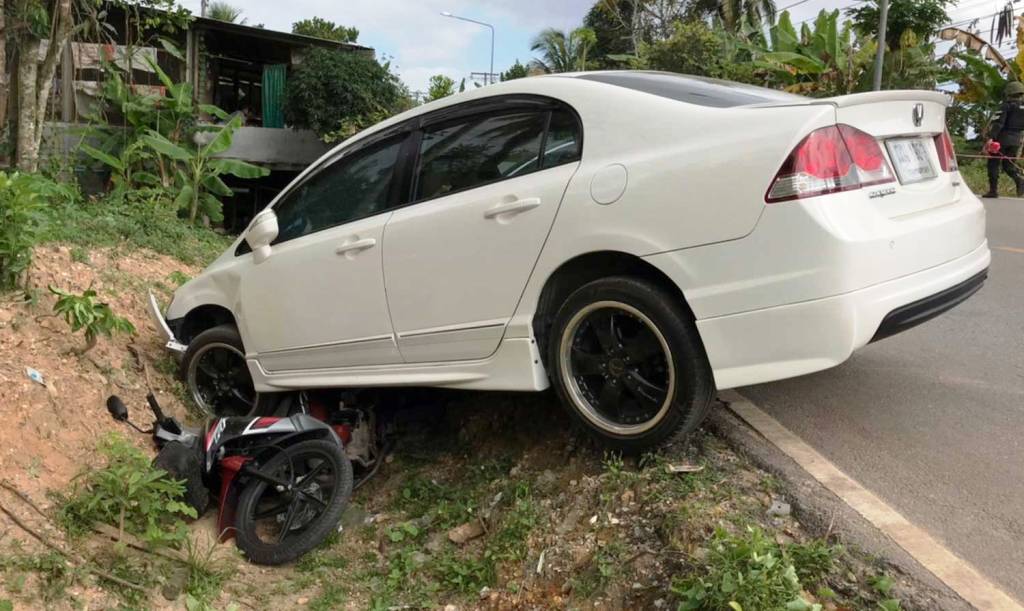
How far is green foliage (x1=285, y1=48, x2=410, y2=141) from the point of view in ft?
49.4

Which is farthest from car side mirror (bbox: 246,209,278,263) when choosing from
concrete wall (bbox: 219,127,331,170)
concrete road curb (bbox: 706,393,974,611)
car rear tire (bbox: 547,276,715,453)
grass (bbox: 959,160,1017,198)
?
grass (bbox: 959,160,1017,198)

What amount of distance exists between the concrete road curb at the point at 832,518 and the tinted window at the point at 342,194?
2.06m

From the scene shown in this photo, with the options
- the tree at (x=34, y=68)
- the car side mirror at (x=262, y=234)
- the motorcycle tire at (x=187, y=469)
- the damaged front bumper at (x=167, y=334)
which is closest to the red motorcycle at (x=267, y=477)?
A: the motorcycle tire at (x=187, y=469)

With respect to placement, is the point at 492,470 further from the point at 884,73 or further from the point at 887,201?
the point at 884,73

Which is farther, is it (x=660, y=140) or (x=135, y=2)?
(x=135, y=2)

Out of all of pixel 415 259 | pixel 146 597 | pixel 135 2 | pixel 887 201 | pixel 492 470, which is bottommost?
pixel 146 597

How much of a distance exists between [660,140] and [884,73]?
20.2 meters

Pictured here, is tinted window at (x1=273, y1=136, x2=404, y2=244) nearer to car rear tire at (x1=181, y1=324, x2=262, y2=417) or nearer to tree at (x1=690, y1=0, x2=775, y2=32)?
car rear tire at (x1=181, y1=324, x2=262, y2=417)

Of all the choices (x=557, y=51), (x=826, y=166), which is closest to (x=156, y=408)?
(x=826, y=166)

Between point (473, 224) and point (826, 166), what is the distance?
1.50 meters

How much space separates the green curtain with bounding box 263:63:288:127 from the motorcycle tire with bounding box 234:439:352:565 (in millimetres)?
13892

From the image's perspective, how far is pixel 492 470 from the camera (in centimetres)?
429

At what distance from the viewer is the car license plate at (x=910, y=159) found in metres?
3.23

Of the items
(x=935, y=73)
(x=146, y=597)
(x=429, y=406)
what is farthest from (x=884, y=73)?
(x=146, y=597)
